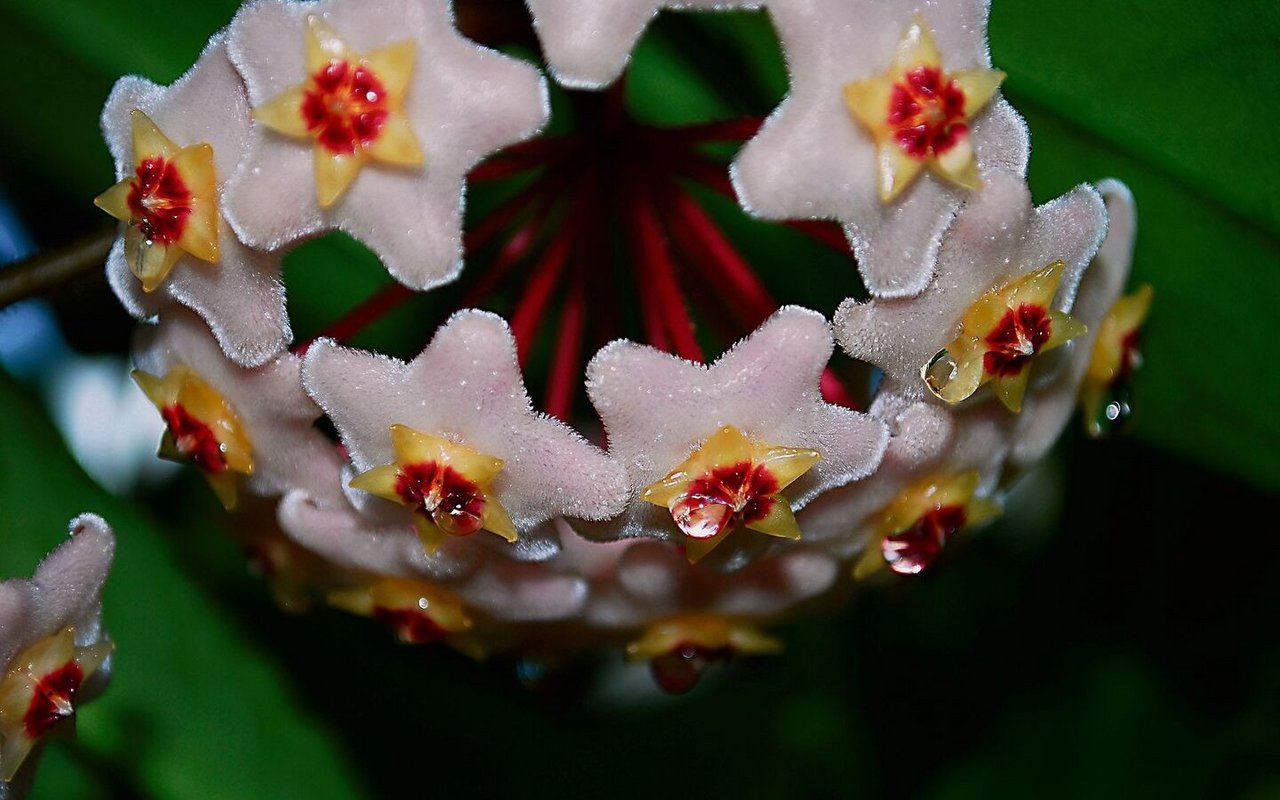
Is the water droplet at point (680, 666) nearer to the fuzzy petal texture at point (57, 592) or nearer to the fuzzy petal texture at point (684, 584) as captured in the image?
the fuzzy petal texture at point (684, 584)

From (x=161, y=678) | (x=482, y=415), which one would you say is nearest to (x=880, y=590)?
(x=482, y=415)

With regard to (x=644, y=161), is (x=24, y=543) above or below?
below

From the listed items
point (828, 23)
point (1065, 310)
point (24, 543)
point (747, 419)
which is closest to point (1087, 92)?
point (1065, 310)

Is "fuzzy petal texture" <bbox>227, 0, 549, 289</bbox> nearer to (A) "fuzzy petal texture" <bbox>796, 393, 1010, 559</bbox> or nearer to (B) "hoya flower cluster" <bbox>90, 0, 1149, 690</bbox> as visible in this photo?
(B) "hoya flower cluster" <bbox>90, 0, 1149, 690</bbox>

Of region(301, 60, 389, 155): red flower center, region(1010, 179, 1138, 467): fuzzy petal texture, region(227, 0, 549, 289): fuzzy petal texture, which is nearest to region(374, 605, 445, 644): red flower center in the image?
region(227, 0, 549, 289): fuzzy petal texture

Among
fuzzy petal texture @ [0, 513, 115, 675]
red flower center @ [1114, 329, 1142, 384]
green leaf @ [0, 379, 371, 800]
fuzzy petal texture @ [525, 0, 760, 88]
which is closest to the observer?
fuzzy petal texture @ [525, 0, 760, 88]

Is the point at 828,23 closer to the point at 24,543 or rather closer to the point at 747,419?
the point at 747,419

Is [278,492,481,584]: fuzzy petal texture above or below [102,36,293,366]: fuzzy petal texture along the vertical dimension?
below

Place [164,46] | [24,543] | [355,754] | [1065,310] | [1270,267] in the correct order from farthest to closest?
1. [355,754]
2. [164,46]
3. [24,543]
4. [1270,267]
5. [1065,310]
